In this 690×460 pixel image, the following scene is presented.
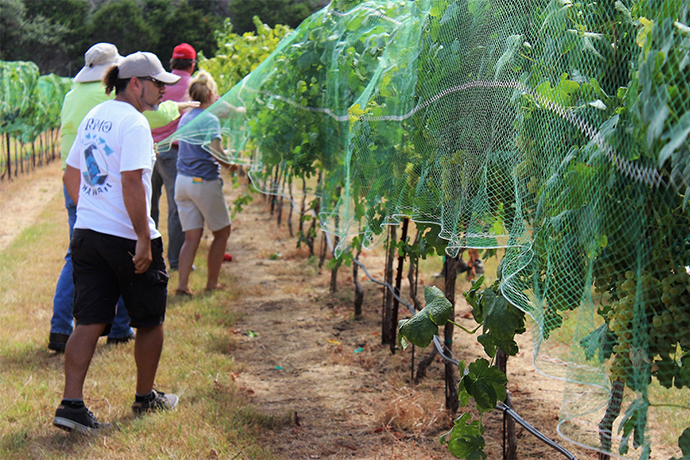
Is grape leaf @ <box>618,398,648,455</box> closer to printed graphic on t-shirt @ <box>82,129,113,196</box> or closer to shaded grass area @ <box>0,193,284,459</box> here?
shaded grass area @ <box>0,193,284,459</box>

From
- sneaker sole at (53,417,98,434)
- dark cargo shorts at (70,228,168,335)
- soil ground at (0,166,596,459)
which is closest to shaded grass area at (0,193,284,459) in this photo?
sneaker sole at (53,417,98,434)

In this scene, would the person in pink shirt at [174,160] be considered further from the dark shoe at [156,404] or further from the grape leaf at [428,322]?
the grape leaf at [428,322]

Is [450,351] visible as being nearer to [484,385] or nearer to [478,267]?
[484,385]

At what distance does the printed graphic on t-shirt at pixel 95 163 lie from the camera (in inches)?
116

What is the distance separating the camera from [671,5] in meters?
1.07

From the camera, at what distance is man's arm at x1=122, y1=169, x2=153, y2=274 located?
2879 millimetres

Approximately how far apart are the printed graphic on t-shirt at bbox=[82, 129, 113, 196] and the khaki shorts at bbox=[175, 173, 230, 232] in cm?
211

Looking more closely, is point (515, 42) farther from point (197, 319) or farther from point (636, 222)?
point (197, 319)

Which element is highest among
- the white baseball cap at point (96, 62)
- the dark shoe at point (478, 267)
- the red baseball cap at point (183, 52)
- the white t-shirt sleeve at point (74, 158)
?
the red baseball cap at point (183, 52)

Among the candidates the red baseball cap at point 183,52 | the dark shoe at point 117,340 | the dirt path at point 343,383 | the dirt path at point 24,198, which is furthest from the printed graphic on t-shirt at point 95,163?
the dirt path at point 24,198

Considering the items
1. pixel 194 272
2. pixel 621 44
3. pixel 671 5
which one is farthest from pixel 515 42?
pixel 194 272

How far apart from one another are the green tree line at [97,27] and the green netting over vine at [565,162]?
36364mm

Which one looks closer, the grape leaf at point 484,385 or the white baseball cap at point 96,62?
the grape leaf at point 484,385

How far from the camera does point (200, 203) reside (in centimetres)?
520
